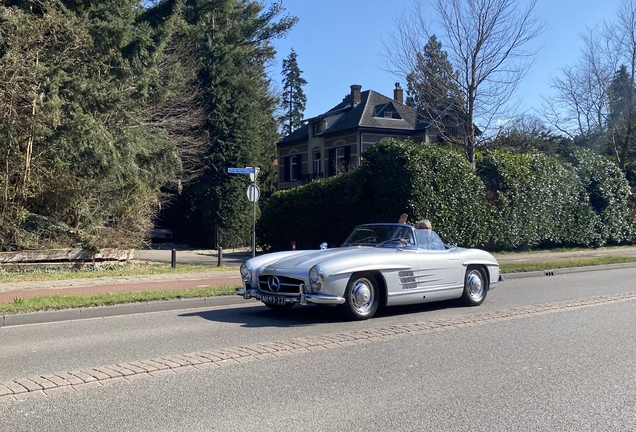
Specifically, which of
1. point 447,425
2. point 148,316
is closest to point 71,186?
point 148,316

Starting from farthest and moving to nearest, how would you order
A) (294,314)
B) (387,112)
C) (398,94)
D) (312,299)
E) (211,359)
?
(398,94) → (387,112) → (294,314) → (312,299) → (211,359)

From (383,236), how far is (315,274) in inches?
81.0

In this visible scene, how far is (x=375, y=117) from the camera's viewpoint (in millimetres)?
40688

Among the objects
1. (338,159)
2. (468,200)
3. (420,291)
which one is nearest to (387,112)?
(338,159)

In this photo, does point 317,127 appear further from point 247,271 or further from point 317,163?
point 247,271

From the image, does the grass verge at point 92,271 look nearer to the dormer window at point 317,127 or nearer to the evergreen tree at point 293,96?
the dormer window at point 317,127

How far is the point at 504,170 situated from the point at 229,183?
47.9 ft

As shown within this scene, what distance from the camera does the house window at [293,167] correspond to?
47.4 metres

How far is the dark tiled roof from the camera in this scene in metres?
39.8

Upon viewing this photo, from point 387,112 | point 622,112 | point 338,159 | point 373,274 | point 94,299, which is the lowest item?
point 94,299

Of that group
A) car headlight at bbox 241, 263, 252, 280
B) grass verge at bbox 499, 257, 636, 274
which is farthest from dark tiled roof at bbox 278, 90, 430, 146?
car headlight at bbox 241, 263, 252, 280

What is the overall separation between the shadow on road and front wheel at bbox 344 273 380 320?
161 mm

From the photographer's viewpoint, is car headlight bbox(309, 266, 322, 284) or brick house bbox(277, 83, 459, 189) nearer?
car headlight bbox(309, 266, 322, 284)

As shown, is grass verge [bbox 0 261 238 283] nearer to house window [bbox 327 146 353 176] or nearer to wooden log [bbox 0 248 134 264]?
wooden log [bbox 0 248 134 264]
